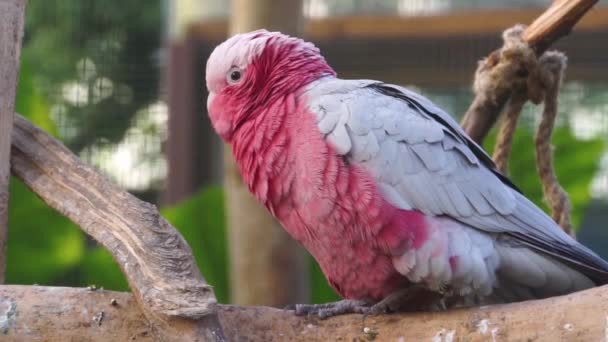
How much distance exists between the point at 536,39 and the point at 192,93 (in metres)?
1.28

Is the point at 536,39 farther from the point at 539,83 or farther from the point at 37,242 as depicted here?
the point at 37,242

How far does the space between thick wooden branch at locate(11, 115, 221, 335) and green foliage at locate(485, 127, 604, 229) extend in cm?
128

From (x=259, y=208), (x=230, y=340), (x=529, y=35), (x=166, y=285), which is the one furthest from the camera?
(x=259, y=208)

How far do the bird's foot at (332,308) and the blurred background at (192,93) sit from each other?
38.6 inches

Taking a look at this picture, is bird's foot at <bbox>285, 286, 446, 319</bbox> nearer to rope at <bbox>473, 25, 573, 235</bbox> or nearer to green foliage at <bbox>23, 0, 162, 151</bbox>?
rope at <bbox>473, 25, 573, 235</bbox>

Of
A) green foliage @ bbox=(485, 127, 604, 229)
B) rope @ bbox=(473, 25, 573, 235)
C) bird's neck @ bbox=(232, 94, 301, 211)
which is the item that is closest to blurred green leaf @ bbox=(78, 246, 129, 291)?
green foliage @ bbox=(485, 127, 604, 229)

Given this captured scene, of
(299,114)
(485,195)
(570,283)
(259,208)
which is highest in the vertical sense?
(299,114)

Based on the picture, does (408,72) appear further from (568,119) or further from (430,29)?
(568,119)

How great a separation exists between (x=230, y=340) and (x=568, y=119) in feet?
5.27

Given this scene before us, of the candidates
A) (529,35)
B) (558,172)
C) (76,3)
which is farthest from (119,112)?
(529,35)

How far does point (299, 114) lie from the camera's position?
1284mm

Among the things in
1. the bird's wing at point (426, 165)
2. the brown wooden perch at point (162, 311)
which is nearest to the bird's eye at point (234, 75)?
the bird's wing at point (426, 165)

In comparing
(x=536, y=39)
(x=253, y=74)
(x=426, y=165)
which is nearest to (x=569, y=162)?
(x=536, y=39)

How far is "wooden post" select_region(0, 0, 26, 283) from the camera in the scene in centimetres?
129
